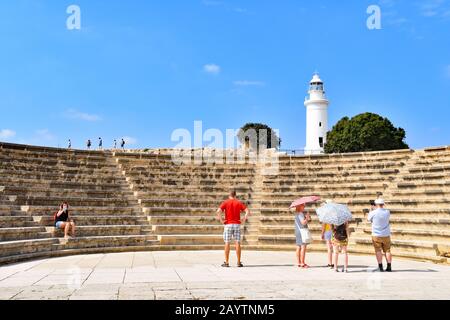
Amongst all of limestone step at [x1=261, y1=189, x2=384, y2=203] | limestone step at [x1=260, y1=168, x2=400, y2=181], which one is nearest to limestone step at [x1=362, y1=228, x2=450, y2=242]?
limestone step at [x1=261, y1=189, x2=384, y2=203]

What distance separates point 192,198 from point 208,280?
10483mm

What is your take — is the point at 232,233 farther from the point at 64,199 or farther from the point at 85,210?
the point at 64,199

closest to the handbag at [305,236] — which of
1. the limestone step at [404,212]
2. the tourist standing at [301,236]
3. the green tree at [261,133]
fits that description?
the tourist standing at [301,236]

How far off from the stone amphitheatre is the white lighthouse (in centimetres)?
5603

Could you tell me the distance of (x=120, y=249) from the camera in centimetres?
1578

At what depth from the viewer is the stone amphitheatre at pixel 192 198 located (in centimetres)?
1483

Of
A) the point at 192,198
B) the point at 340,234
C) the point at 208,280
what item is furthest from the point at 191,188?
the point at 208,280

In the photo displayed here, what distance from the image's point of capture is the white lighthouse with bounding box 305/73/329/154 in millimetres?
76750

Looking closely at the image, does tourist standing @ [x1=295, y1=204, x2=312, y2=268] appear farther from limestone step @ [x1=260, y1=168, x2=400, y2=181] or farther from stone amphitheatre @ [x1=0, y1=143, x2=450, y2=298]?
limestone step @ [x1=260, y1=168, x2=400, y2=181]

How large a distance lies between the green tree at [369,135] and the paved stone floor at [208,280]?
46926 mm

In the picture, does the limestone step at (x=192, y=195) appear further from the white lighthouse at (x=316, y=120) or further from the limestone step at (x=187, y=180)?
the white lighthouse at (x=316, y=120)

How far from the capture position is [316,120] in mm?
77375
